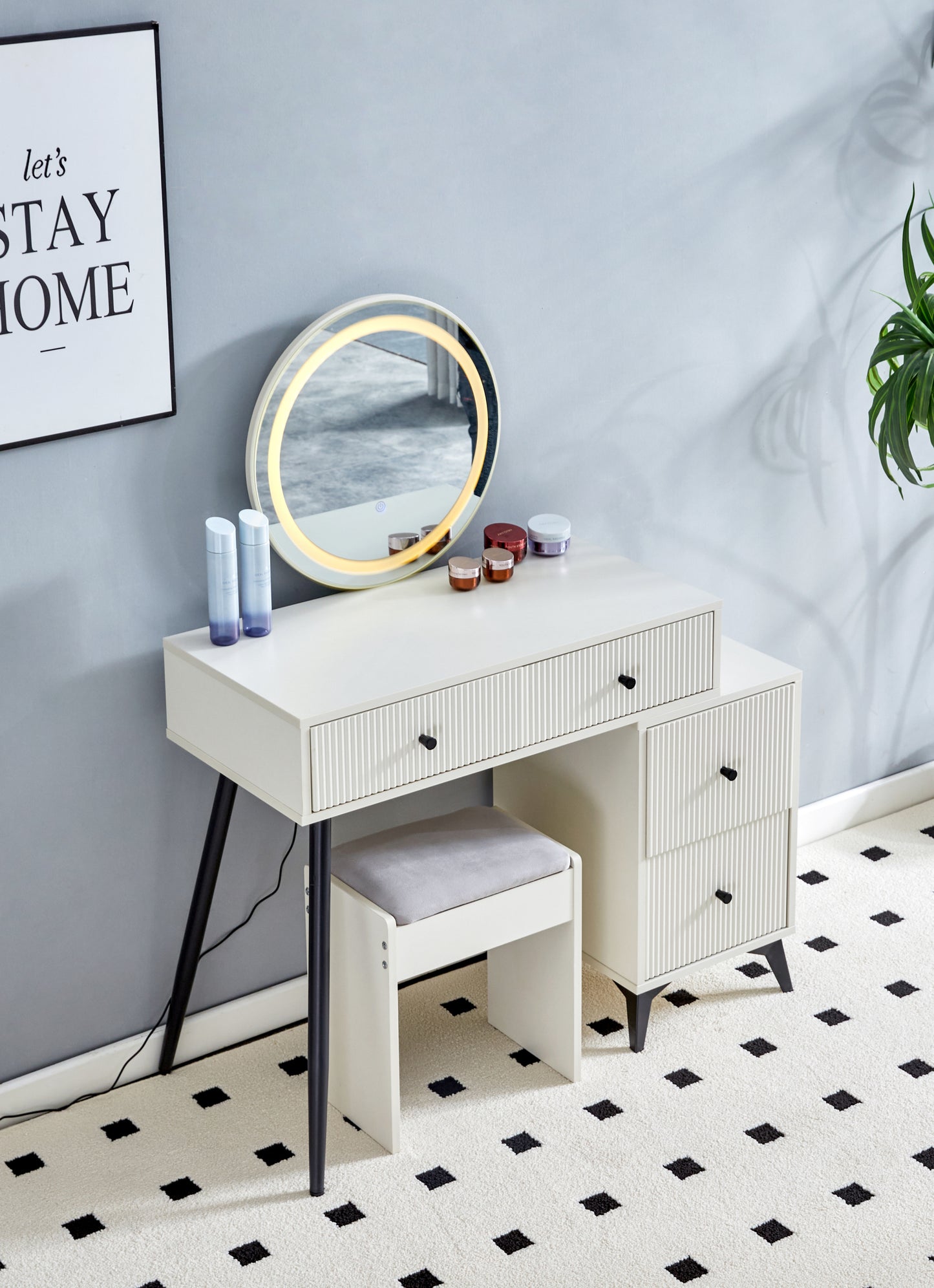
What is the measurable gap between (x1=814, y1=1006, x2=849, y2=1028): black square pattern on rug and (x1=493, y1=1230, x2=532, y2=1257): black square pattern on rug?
798 mm

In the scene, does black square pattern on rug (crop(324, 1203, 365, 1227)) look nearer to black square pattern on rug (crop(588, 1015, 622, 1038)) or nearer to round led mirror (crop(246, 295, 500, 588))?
black square pattern on rug (crop(588, 1015, 622, 1038))

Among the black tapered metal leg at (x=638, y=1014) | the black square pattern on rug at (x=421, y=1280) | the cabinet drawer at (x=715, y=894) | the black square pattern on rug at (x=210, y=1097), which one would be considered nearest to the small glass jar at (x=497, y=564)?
the cabinet drawer at (x=715, y=894)

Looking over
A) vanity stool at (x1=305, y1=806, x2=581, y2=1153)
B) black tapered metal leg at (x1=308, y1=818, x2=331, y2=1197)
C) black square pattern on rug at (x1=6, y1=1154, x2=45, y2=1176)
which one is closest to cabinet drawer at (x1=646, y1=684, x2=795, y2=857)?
vanity stool at (x1=305, y1=806, x2=581, y2=1153)

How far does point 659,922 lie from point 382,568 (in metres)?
0.78

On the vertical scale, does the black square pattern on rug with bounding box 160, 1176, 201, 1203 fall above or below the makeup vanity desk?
below

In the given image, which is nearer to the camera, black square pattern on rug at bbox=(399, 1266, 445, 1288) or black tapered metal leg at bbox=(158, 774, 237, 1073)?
black square pattern on rug at bbox=(399, 1266, 445, 1288)

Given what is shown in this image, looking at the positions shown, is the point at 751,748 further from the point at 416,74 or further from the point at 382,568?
the point at 416,74

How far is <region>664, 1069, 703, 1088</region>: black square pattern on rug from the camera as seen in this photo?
109 inches

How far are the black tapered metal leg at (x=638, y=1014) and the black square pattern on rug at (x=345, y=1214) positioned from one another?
62cm

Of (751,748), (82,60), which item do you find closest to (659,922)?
(751,748)

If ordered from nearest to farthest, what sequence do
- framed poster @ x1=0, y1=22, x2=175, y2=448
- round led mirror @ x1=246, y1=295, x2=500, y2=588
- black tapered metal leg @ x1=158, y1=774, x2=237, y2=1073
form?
framed poster @ x1=0, y1=22, x2=175, y2=448
round led mirror @ x1=246, y1=295, x2=500, y2=588
black tapered metal leg @ x1=158, y1=774, x2=237, y2=1073

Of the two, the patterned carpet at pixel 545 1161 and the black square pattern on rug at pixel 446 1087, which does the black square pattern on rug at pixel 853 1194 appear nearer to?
the patterned carpet at pixel 545 1161

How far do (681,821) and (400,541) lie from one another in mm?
678

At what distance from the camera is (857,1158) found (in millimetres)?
2580
